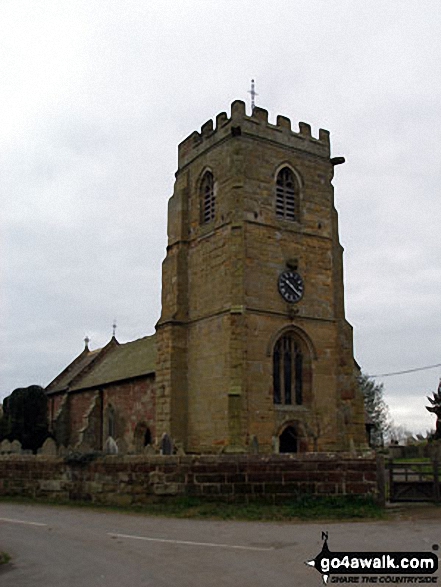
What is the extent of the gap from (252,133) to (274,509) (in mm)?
16446

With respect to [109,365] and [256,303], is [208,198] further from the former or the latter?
[109,365]

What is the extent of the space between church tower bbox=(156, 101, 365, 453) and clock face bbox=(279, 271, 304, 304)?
0.04 metres

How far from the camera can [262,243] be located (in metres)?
25.7

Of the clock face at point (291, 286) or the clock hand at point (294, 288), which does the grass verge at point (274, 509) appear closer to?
the clock face at point (291, 286)

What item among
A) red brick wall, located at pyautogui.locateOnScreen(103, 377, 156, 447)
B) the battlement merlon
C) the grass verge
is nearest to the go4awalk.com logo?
the grass verge

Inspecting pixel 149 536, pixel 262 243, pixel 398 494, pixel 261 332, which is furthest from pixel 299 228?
pixel 149 536

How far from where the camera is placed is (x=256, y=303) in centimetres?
2486

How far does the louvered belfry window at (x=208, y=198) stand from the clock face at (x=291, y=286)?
402 centimetres

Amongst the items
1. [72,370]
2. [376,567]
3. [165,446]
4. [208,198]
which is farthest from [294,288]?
[72,370]

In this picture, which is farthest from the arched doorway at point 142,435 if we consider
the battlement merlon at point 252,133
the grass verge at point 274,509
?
the grass verge at point 274,509

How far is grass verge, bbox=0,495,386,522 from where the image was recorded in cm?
1379

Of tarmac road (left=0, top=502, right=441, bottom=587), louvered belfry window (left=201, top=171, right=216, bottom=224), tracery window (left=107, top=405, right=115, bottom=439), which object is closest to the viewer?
tarmac road (left=0, top=502, right=441, bottom=587)

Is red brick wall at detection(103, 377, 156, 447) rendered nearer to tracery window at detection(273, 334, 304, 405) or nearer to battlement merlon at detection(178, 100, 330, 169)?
tracery window at detection(273, 334, 304, 405)

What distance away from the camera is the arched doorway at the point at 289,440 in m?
25.2
